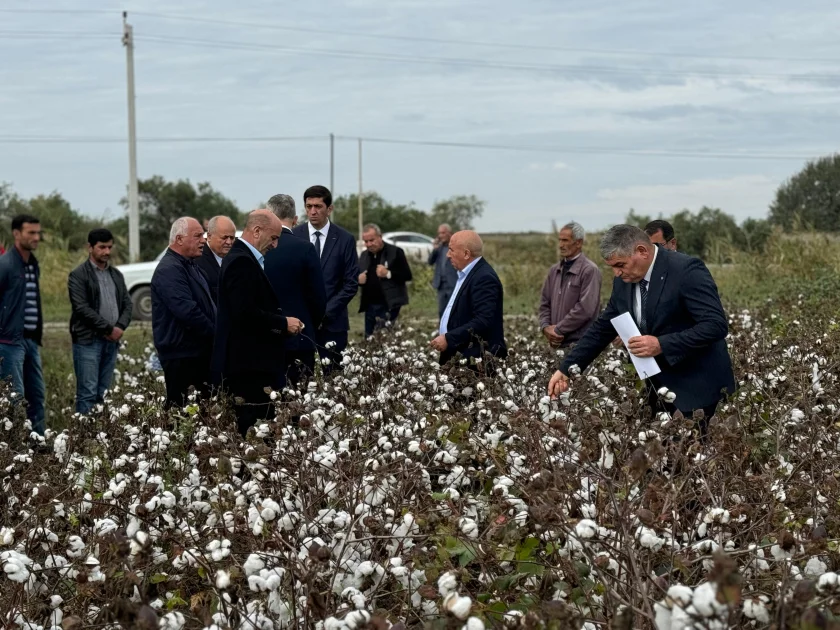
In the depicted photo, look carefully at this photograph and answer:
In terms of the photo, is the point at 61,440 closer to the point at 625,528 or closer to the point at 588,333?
the point at 588,333

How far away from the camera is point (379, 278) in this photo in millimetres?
13508

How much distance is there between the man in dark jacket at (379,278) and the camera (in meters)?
13.5

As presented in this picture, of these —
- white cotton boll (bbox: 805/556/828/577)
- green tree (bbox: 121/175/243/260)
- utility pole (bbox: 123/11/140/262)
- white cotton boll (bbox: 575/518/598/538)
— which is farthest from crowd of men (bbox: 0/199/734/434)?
green tree (bbox: 121/175/243/260)

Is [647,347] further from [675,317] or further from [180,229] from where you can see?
[180,229]

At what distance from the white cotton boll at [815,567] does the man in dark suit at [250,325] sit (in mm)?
3568

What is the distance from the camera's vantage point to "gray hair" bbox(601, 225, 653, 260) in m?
5.48

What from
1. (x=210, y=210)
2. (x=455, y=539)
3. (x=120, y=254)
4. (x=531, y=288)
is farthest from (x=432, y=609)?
(x=210, y=210)

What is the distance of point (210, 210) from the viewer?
189 feet

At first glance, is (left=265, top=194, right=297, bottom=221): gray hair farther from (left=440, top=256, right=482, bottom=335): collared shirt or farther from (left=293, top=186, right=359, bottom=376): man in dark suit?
(left=440, top=256, right=482, bottom=335): collared shirt

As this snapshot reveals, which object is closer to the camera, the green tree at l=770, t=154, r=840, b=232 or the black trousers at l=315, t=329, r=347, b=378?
the black trousers at l=315, t=329, r=347, b=378

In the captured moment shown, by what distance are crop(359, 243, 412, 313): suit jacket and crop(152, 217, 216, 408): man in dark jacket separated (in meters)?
5.74

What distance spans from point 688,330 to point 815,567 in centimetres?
198

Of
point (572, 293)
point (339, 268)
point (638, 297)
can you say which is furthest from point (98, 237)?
point (638, 297)

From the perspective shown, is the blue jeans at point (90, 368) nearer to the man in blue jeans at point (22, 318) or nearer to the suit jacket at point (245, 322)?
the man in blue jeans at point (22, 318)
